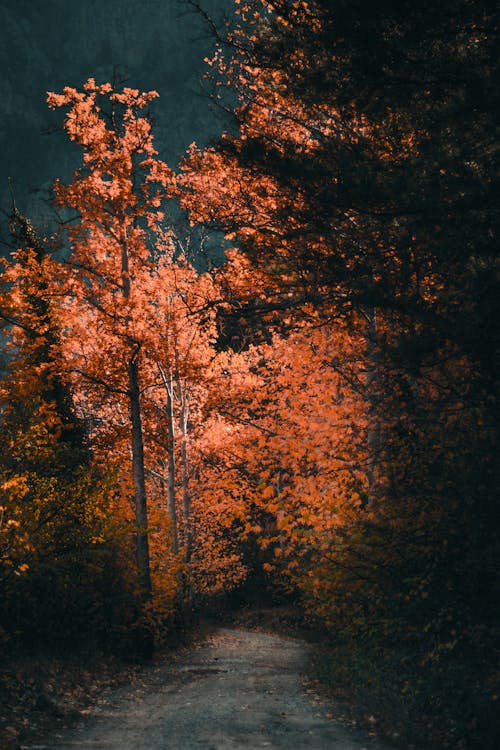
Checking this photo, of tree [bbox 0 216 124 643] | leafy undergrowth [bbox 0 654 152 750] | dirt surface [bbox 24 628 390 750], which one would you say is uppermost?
tree [bbox 0 216 124 643]

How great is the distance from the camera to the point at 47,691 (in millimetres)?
9508

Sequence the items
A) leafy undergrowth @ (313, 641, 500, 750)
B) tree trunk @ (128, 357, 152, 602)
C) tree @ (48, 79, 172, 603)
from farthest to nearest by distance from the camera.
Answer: tree trunk @ (128, 357, 152, 602), tree @ (48, 79, 172, 603), leafy undergrowth @ (313, 641, 500, 750)

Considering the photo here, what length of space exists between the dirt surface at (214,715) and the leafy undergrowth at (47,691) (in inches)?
9.7

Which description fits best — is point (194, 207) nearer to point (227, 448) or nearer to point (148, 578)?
point (148, 578)

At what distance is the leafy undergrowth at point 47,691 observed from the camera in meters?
7.75

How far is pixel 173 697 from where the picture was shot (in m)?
10.3

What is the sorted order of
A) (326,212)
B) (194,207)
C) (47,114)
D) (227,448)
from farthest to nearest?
(47,114)
(227,448)
(194,207)
(326,212)

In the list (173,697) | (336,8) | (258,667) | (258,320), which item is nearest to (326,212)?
(258,320)

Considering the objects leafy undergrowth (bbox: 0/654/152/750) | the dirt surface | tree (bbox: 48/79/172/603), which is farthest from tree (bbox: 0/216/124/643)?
the dirt surface

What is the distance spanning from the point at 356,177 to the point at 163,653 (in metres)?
12.9

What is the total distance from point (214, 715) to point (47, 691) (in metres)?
2.55

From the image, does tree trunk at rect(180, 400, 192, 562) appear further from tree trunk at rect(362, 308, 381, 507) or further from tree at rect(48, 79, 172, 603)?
tree trunk at rect(362, 308, 381, 507)

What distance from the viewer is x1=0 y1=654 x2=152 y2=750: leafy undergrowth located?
7750 millimetres

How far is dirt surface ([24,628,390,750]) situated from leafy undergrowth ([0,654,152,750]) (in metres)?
0.25
